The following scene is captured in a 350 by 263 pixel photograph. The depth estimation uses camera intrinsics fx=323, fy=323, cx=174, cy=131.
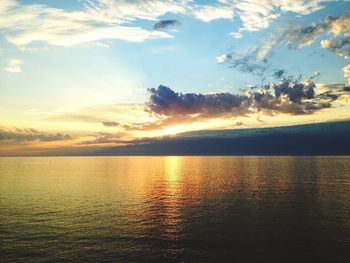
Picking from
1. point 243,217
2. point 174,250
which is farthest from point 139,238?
point 243,217

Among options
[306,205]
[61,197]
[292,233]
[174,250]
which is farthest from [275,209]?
[61,197]

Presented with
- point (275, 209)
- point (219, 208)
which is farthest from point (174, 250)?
point (275, 209)

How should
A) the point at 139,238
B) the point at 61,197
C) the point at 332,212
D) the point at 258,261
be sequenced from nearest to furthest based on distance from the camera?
the point at 258,261 < the point at 139,238 < the point at 332,212 < the point at 61,197

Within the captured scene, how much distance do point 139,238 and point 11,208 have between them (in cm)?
4603

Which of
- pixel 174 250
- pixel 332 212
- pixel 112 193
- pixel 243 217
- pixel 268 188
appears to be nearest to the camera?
pixel 174 250

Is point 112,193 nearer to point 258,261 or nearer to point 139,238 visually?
point 139,238

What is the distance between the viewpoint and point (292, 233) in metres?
63.3

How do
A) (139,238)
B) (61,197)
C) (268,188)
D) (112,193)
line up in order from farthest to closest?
(268,188), (112,193), (61,197), (139,238)

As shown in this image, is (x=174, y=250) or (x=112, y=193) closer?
(x=174, y=250)

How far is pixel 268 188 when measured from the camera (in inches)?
5177

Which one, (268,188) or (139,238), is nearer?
(139,238)

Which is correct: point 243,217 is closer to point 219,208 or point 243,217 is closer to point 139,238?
point 219,208

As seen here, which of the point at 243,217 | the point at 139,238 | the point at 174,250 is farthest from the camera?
the point at 243,217

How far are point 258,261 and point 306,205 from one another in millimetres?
49395
